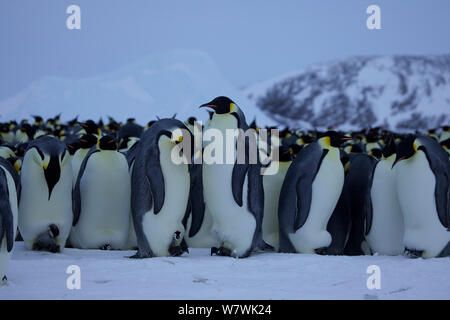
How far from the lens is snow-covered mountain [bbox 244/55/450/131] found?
86.1 ft

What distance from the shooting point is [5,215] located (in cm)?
277

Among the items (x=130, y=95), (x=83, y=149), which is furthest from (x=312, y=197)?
(x=130, y=95)

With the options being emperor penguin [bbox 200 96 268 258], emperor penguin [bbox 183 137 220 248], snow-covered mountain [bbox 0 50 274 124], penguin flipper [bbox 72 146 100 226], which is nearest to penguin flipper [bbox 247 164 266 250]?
emperor penguin [bbox 200 96 268 258]

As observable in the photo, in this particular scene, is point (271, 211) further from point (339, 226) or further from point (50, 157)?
point (50, 157)

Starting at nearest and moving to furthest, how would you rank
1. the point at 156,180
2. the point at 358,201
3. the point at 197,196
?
the point at 156,180, the point at 197,196, the point at 358,201

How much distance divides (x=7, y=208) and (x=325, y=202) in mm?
2135

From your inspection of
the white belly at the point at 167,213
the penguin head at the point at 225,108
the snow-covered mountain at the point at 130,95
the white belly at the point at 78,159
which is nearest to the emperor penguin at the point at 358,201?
the penguin head at the point at 225,108

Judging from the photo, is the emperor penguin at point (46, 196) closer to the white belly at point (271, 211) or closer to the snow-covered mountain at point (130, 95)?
the white belly at point (271, 211)

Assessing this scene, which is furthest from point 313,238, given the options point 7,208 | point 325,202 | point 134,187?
point 7,208

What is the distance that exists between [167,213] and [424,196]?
1608 mm

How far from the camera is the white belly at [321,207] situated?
4125mm

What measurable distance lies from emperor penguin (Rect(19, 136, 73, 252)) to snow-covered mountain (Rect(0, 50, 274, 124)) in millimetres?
11426

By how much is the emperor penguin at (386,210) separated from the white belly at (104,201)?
5.63 feet

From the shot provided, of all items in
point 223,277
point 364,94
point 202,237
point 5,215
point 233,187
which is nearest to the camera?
point 5,215
